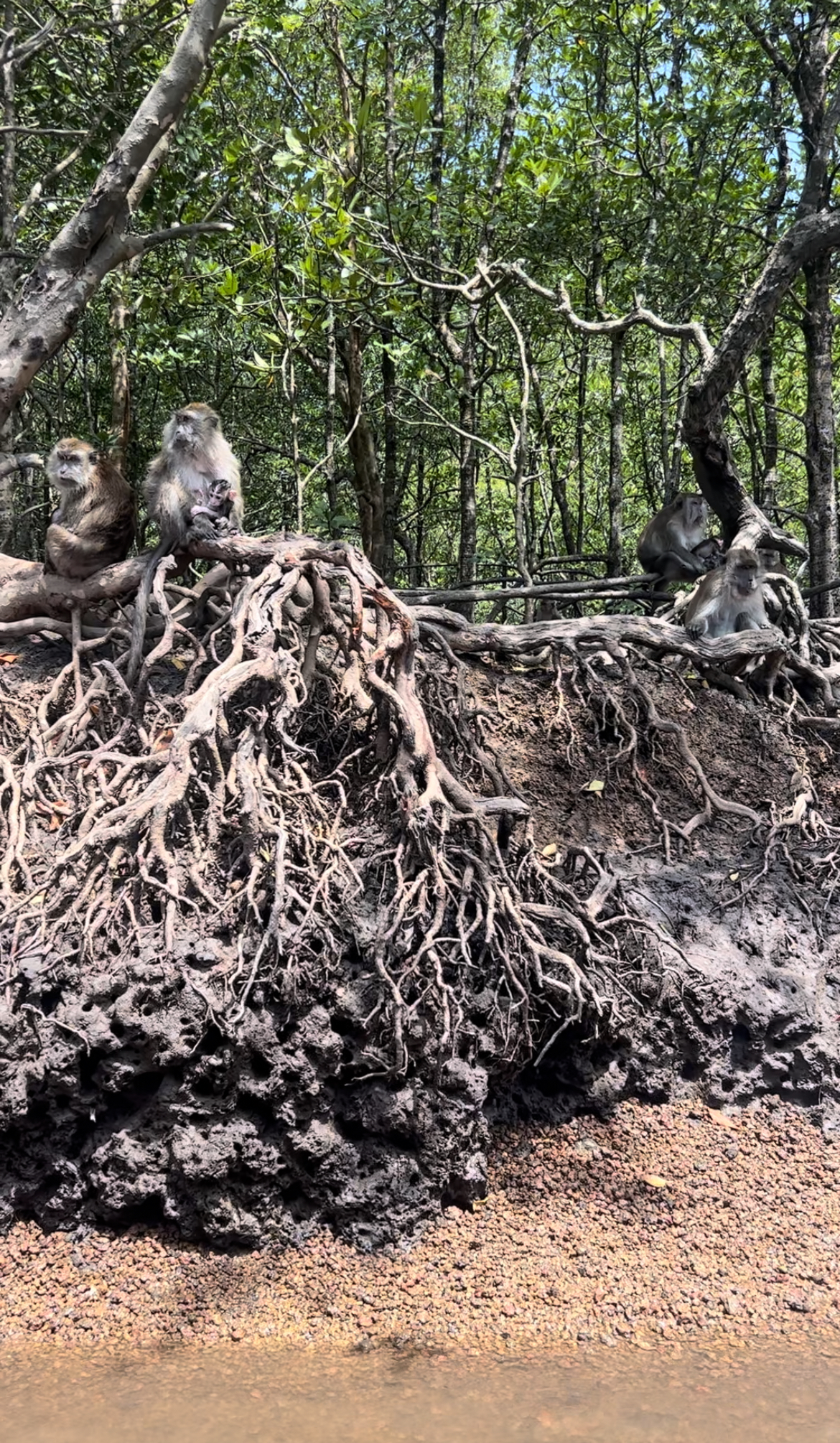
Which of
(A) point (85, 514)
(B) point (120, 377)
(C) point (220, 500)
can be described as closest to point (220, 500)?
(C) point (220, 500)

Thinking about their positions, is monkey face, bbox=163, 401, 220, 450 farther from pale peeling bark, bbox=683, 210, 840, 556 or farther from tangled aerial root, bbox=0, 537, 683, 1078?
pale peeling bark, bbox=683, 210, 840, 556

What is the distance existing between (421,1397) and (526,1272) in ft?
2.30

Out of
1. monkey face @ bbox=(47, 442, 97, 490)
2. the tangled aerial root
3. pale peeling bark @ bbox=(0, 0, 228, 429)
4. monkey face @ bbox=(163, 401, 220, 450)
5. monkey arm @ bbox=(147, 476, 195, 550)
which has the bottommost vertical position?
the tangled aerial root

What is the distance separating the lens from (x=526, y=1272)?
3.72 metres

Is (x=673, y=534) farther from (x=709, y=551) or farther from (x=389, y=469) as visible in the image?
(x=389, y=469)

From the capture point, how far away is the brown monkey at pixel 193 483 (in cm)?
540

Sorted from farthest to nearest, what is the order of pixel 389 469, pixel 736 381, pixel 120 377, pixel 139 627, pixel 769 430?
pixel 389 469, pixel 769 430, pixel 120 377, pixel 736 381, pixel 139 627

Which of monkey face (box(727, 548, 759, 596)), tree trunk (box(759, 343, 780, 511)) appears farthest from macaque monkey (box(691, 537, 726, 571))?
monkey face (box(727, 548, 759, 596))

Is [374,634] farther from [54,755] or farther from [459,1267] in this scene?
[459,1267]

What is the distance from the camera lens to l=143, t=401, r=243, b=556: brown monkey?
540 cm

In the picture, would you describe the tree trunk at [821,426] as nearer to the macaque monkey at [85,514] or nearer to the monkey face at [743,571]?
the monkey face at [743,571]

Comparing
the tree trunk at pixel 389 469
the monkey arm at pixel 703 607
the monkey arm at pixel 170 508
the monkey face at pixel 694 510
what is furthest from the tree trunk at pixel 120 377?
the monkey arm at pixel 703 607

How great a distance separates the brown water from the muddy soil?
538 millimetres

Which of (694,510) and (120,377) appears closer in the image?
(694,510)
